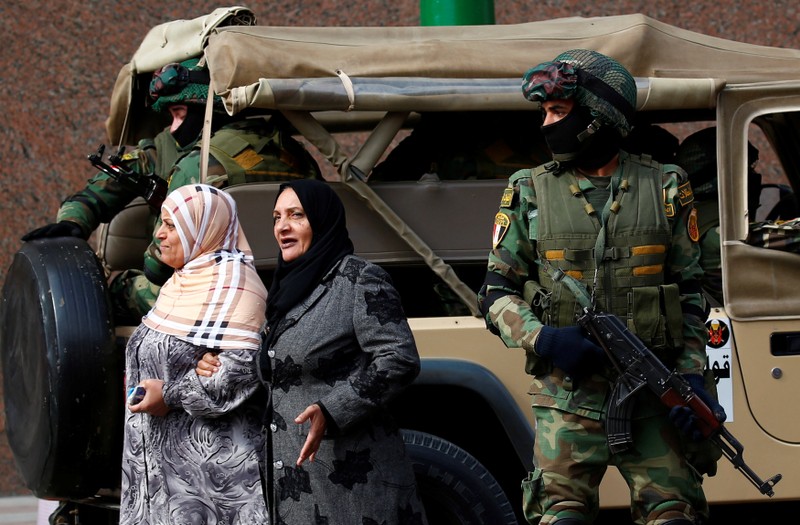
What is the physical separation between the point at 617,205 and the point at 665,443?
0.65m

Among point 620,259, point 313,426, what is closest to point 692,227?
point 620,259

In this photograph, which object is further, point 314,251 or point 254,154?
point 254,154

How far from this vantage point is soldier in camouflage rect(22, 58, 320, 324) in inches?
191

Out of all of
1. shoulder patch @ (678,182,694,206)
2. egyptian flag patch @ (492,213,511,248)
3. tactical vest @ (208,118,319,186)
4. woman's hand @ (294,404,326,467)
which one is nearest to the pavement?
tactical vest @ (208,118,319,186)

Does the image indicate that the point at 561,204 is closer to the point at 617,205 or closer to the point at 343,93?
the point at 617,205

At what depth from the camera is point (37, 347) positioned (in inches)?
187

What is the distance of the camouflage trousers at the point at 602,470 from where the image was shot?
12.4ft

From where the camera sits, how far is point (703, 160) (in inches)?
193

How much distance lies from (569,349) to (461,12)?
9.50ft

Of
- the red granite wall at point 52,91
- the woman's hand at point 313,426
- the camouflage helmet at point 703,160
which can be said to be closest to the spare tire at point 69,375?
the woman's hand at point 313,426

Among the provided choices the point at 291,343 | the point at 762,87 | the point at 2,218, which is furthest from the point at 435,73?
the point at 2,218

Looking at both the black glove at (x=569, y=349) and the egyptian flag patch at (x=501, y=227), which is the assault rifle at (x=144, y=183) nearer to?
the egyptian flag patch at (x=501, y=227)

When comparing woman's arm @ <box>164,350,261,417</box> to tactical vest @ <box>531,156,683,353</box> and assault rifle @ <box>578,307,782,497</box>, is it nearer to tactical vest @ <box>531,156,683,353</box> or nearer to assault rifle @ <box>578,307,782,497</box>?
tactical vest @ <box>531,156,683,353</box>

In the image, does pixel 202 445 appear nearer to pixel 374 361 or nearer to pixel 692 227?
pixel 374 361
